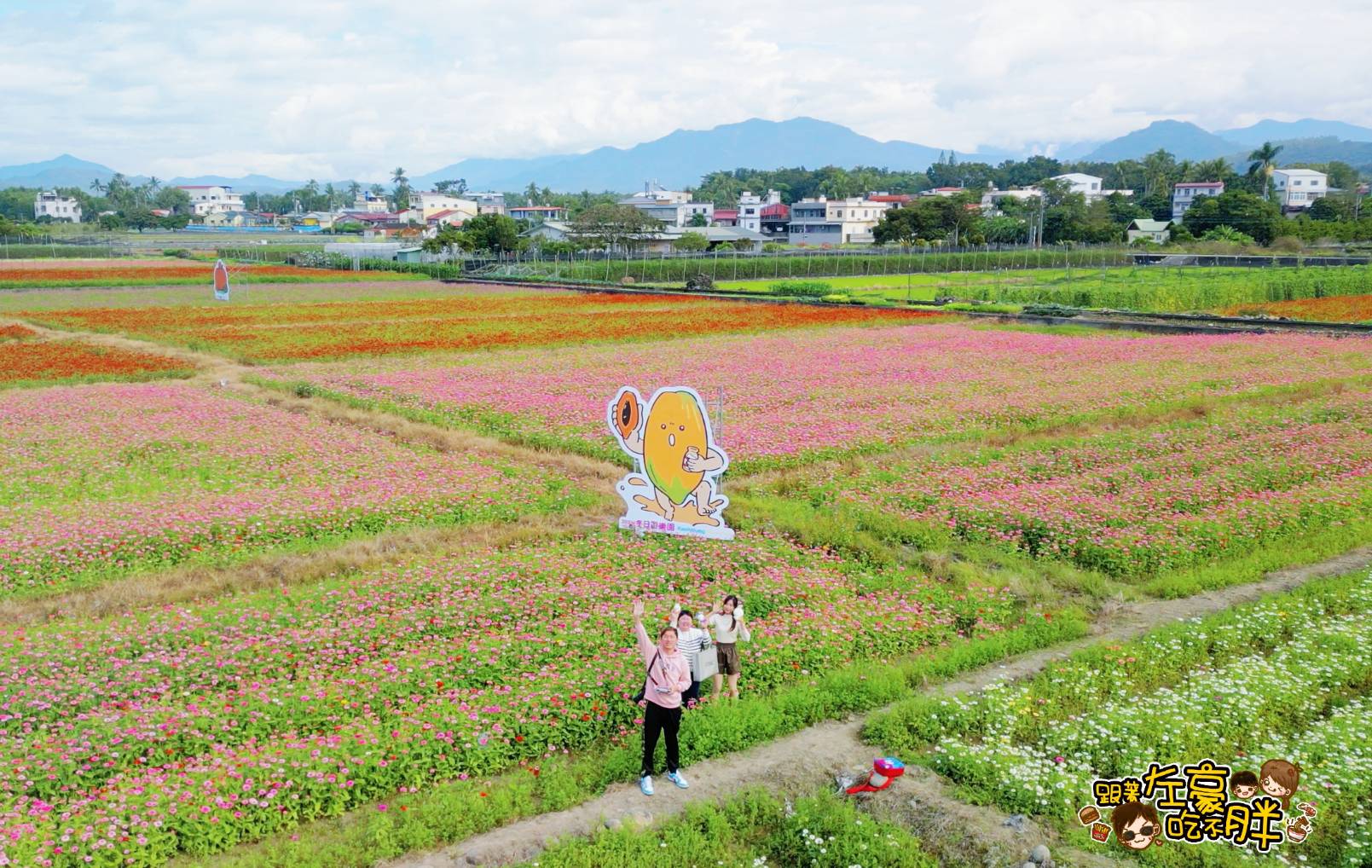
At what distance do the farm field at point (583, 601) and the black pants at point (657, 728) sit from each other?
0.95ft

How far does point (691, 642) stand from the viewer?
9141 millimetres

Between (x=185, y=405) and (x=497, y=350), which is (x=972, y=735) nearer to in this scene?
(x=185, y=405)

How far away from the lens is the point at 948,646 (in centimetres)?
1110

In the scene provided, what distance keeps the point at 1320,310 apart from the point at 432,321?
3964cm

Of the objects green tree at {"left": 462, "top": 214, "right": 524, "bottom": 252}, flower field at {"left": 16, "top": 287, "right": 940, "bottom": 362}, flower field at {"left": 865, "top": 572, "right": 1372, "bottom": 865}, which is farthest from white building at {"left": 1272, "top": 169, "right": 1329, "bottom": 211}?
flower field at {"left": 865, "top": 572, "right": 1372, "bottom": 865}

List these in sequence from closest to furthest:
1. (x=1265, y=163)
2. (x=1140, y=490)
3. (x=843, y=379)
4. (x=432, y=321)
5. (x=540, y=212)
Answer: (x=1140, y=490)
(x=843, y=379)
(x=432, y=321)
(x=1265, y=163)
(x=540, y=212)

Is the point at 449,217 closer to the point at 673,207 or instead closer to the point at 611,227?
the point at 673,207

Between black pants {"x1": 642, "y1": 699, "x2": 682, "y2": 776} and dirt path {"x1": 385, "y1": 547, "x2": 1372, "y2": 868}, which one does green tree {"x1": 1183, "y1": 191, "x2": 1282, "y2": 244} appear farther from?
black pants {"x1": 642, "y1": 699, "x2": 682, "y2": 776}

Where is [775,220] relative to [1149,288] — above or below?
above

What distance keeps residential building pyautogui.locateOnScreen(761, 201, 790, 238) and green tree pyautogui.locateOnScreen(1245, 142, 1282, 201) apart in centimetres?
5987

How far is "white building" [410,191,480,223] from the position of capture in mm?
174275

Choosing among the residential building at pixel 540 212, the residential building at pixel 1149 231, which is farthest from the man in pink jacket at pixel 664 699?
the residential building at pixel 540 212

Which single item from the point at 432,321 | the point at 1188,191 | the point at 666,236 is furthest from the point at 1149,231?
the point at 432,321
